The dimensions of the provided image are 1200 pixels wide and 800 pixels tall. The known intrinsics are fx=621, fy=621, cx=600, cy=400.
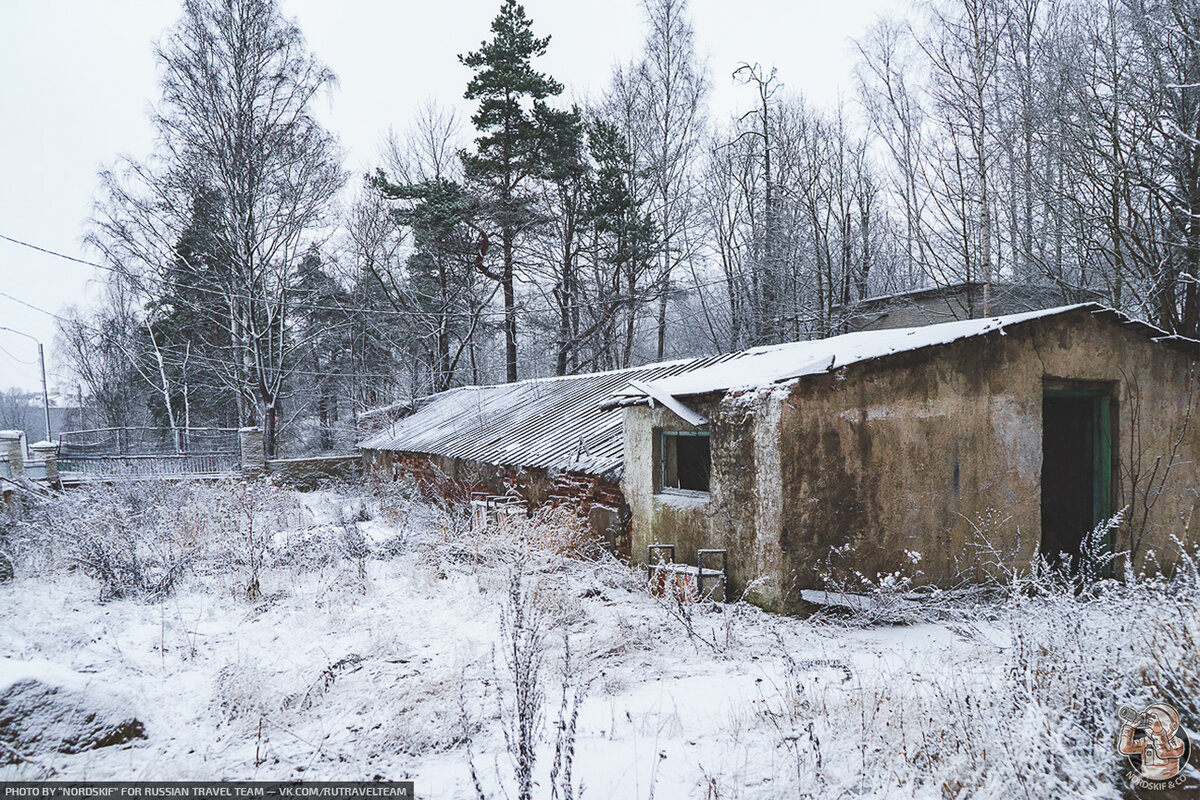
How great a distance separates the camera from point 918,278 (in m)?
22.0

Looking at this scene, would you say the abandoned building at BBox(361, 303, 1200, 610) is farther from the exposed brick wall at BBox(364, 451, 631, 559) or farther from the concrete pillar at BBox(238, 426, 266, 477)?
the concrete pillar at BBox(238, 426, 266, 477)

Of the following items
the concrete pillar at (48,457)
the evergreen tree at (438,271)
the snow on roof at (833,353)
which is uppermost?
the evergreen tree at (438,271)

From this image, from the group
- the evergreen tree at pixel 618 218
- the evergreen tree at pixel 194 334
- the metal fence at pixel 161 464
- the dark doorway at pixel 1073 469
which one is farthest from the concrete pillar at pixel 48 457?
the dark doorway at pixel 1073 469

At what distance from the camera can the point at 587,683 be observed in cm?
375

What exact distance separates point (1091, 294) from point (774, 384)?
1042cm

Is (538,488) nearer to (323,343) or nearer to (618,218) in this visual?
(618,218)

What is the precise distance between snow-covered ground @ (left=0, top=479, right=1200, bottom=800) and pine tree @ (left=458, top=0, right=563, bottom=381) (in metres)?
16.0

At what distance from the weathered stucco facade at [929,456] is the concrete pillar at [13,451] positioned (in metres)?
15.0

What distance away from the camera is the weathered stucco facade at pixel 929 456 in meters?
6.23

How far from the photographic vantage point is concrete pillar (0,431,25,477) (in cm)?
1405

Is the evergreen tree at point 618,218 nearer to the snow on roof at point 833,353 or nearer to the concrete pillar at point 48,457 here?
the snow on roof at point 833,353

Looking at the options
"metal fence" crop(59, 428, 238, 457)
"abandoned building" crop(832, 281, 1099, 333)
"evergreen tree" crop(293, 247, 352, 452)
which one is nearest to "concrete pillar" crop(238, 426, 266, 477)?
"evergreen tree" crop(293, 247, 352, 452)

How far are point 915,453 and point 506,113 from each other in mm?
18663

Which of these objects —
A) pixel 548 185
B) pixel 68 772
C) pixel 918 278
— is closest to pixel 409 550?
pixel 68 772
